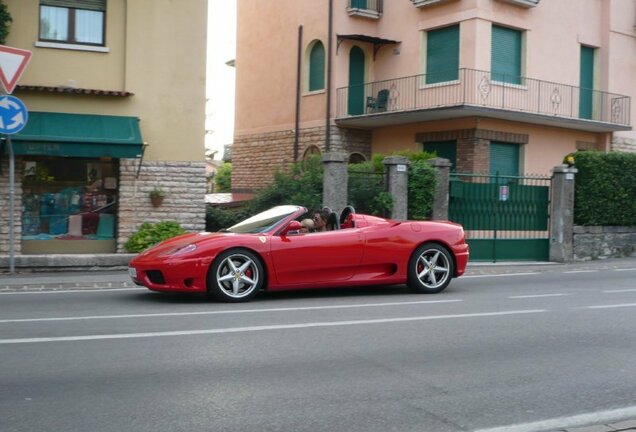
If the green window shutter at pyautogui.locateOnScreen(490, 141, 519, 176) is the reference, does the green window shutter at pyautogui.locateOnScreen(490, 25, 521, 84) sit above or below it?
above

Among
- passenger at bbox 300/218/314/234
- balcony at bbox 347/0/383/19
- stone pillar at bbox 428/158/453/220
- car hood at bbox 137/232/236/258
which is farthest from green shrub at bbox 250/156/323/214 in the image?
balcony at bbox 347/0/383/19

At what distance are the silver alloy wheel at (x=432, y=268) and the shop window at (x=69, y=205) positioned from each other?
307 inches

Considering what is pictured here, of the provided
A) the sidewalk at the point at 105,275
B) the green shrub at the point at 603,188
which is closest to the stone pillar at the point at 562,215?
the sidewalk at the point at 105,275

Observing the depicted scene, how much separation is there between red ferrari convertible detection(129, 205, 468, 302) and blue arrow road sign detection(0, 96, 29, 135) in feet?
13.4

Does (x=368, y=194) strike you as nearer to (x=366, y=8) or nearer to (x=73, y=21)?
(x=73, y=21)

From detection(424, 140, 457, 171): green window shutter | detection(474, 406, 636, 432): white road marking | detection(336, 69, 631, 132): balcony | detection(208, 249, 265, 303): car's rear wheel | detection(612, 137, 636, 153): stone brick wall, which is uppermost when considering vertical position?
detection(336, 69, 631, 132): balcony

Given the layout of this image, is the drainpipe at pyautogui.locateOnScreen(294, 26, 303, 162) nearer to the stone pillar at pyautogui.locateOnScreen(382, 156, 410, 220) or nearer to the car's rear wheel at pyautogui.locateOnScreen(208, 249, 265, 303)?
the stone pillar at pyautogui.locateOnScreen(382, 156, 410, 220)

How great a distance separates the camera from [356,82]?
1011 inches

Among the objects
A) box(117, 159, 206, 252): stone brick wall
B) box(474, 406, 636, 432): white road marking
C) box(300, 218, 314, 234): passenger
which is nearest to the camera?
box(474, 406, 636, 432): white road marking

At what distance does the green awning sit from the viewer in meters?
15.0

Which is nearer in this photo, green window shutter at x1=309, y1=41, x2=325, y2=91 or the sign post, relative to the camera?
the sign post

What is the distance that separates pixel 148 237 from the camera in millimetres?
16328

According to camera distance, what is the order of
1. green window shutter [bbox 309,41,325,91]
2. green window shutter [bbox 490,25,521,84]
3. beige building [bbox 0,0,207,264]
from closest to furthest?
beige building [bbox 0,0,207,264] < green window shutter [bbox 490,25,521,84] < green window shutter [bbox 309,41,325,91]

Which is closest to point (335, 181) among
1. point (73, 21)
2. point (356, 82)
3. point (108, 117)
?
point (108, 117)
